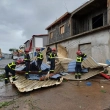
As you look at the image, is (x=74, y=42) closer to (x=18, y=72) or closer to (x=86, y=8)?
(x=86, y=8)

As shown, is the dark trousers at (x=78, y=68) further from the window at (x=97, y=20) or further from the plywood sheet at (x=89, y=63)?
the window at (x=97, y=20)

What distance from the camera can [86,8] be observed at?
43.0ft

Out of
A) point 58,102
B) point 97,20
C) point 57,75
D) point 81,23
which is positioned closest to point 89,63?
point 57,75

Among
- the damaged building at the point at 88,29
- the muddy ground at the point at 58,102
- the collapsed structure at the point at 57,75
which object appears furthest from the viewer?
the damaged building at the point at 88,29

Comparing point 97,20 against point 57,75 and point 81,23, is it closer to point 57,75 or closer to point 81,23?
point 81,23

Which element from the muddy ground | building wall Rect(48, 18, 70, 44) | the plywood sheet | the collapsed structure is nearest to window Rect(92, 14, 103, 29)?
building wall Rect(48, 18, 70, 44)

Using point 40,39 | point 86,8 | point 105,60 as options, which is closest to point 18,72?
point 105,60

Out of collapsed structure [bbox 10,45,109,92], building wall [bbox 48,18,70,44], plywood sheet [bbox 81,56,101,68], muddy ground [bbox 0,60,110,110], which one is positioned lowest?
muddy ground [bbox 0,60,110,110]

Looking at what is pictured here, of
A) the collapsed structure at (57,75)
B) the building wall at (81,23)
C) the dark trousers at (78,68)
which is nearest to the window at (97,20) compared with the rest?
the building wall at (81,23)

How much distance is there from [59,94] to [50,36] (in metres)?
16.4

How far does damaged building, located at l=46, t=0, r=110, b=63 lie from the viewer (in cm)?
996

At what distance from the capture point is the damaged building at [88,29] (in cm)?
996

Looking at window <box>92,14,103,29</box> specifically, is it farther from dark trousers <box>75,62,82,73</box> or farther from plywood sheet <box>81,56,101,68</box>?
dark trousers <box>75,62,82,73</box>

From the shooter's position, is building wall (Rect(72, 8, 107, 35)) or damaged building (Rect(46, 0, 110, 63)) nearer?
damaged building (Rect(46, 0, 110, 63))
